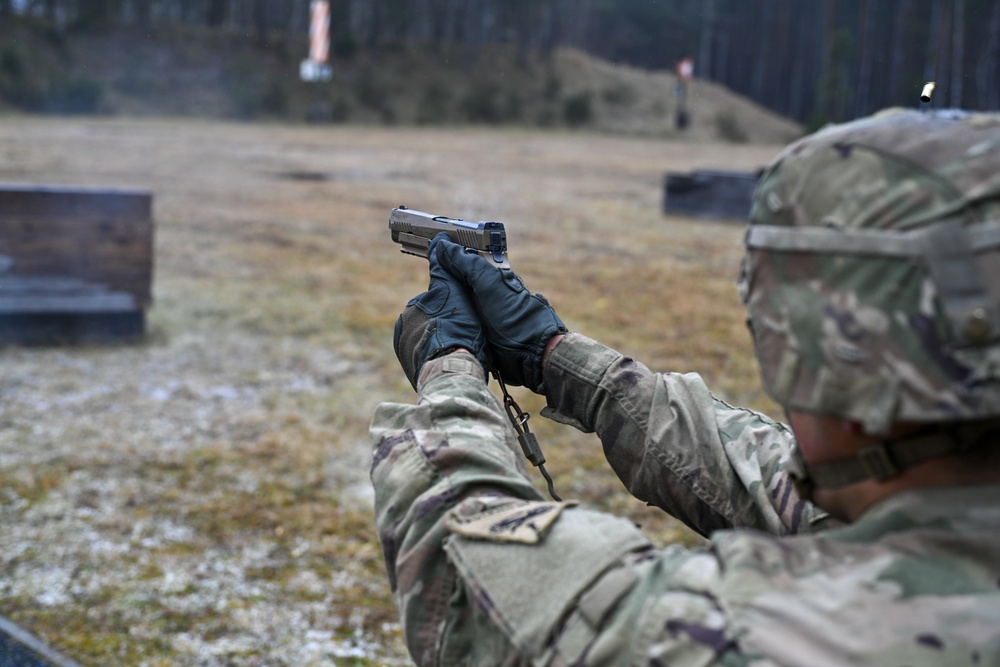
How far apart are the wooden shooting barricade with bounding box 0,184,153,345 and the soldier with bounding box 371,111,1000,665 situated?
548 cm

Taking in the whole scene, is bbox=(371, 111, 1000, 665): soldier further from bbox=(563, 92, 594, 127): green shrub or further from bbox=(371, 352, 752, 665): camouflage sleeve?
bbox=(563, 92, 594, 127): green shrub

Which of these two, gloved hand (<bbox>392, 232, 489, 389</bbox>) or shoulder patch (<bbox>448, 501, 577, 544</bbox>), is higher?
gloved hand (<bbox>392, 232, 489, 389</bbox>)

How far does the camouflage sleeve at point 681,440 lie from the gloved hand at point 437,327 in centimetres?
19

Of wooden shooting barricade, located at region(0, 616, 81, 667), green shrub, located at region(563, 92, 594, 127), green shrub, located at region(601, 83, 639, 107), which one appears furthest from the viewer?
green shrub, located at region(601, 83, 639, 107)

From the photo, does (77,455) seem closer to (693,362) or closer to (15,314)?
(15,314)

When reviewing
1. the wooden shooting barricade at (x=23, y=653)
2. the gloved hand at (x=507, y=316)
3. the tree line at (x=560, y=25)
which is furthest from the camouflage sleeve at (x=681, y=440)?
the tree line at (x=560, y=25)

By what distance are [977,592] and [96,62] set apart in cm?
3652

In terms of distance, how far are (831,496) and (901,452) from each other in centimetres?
12

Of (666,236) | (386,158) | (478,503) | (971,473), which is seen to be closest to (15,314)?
→ (478,503)

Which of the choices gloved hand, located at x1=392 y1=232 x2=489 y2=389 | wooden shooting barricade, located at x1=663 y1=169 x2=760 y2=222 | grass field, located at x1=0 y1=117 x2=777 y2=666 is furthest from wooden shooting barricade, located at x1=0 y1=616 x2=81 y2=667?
wooden shooting barricade, located at x1=663 y1=169 x2=760 y2=222

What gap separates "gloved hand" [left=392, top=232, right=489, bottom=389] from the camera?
6.01ft

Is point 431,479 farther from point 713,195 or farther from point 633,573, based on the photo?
point 713,195

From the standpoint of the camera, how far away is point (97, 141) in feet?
65.1

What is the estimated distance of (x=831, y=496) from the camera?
1231 mm
